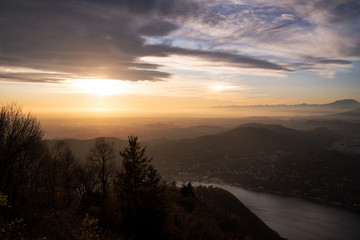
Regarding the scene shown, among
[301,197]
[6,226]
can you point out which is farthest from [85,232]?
[301,197]

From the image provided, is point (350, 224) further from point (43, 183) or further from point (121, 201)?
point (43, 183)

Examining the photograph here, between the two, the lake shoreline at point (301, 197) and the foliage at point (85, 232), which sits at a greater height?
the foliage at point (85, 232)

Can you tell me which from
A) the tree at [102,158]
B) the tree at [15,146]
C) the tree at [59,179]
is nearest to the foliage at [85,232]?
the tree at [15,146]

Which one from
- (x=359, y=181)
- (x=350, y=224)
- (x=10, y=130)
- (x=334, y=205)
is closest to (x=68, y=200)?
(x=10, y=130)

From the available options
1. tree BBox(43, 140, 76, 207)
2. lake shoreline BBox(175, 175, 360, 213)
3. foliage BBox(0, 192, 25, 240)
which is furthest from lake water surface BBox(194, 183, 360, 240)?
foliage BBox(0, 192, 25, 240)

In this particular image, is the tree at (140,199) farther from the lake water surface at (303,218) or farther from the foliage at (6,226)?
the lake water surface at (303,218)

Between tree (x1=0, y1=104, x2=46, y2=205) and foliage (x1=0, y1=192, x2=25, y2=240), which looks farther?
tree (x1=0, y1=104, x2=46, y2=205)

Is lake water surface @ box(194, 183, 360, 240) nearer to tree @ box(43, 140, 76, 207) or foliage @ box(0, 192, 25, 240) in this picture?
tree @ box(43, 140, 76, 207)
